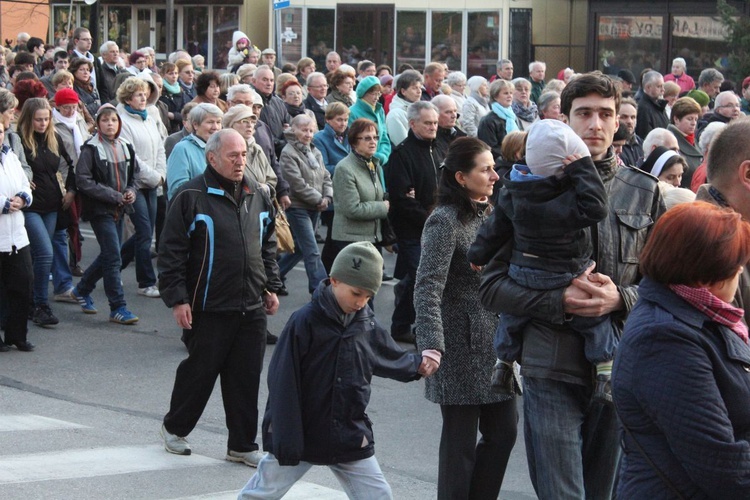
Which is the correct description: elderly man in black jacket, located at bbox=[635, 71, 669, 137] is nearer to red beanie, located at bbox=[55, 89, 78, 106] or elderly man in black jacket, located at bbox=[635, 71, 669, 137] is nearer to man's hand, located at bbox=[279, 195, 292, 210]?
man's hand, located at bbox=[279, 195, 292, 210]

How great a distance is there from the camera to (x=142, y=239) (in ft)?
36.6

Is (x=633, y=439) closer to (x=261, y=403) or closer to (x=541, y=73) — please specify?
(x=261, y=403)

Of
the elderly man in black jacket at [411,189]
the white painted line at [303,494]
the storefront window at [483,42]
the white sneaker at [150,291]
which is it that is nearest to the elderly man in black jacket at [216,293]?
the white painted line at [303,494]

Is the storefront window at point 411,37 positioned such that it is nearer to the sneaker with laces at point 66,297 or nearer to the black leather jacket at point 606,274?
the sneaker with laces at point 66,297

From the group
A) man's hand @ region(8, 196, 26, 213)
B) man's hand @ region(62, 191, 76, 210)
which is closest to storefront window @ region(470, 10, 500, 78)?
man's hand @ region(62, 191, 76, 210)

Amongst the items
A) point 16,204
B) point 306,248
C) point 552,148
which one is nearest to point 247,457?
point 552,148

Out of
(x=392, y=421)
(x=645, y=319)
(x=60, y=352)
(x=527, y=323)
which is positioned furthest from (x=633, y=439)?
(x=60, y=352)

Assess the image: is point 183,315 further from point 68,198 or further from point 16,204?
Result: point 68,198

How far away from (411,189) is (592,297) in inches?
226

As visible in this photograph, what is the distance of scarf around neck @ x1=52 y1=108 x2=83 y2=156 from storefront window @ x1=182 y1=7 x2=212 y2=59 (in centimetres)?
2537

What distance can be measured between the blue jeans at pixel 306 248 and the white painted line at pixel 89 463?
3.95m

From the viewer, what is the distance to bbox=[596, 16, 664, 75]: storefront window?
31.6m

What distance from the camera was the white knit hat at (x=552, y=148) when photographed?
4.22m

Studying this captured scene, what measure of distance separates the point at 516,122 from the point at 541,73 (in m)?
6.95
